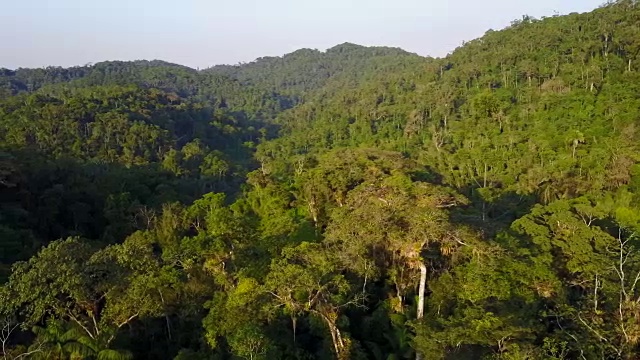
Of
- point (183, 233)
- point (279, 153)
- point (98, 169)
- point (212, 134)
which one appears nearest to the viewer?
point (183, 233)

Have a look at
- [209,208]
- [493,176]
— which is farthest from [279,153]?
[209,208]

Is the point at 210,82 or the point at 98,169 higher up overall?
the point at 210,82

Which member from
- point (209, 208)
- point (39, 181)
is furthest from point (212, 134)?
point (209, 208)

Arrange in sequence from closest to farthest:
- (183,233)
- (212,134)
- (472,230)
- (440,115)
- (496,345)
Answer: (496,345) < (472,230) < (183,233) < (440,115) < (212,134)

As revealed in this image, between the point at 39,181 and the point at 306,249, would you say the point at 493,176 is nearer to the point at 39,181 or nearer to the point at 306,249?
the point at 306,249

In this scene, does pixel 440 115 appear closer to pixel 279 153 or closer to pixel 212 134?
pixel 279 153

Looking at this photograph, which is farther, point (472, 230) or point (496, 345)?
point (472, 230)
